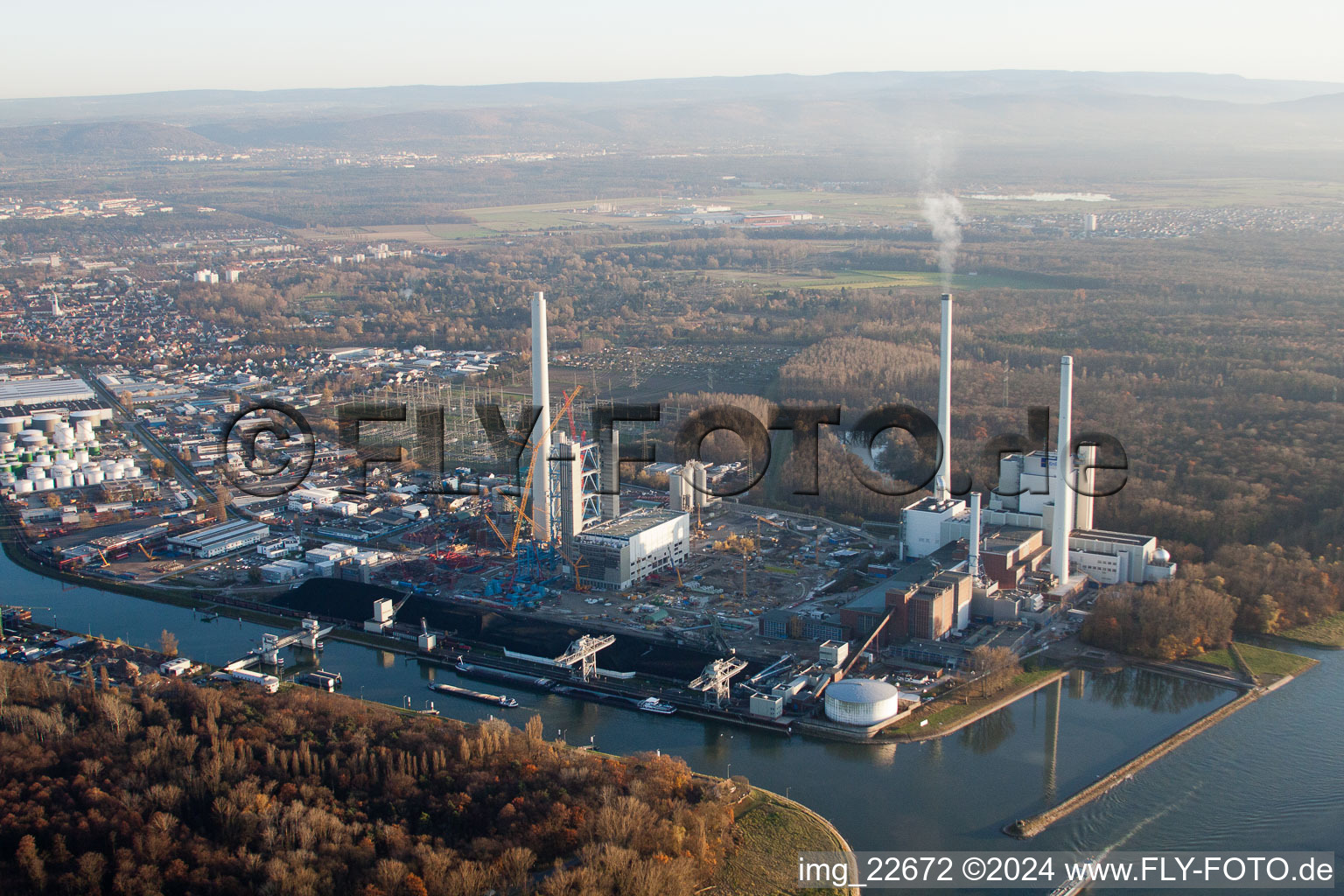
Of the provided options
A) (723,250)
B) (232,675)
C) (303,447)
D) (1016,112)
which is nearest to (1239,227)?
(1016,112)

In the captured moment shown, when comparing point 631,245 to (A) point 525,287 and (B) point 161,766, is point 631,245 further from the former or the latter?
(B) point 161,766

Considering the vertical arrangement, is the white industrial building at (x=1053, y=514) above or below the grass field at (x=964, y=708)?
above

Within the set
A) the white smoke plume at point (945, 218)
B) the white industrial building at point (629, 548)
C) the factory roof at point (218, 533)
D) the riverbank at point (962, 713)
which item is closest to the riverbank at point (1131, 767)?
the riverbank at point (962, 713)

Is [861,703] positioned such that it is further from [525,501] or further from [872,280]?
[872,280]

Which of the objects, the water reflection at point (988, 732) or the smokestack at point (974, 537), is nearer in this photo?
the water reflection at point (988, 732)

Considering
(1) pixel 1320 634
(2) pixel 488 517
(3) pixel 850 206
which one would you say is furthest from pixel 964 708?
(3) pixel 850 206

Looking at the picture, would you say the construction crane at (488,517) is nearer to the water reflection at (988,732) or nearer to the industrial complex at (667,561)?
the industrial complex at (667,561)
